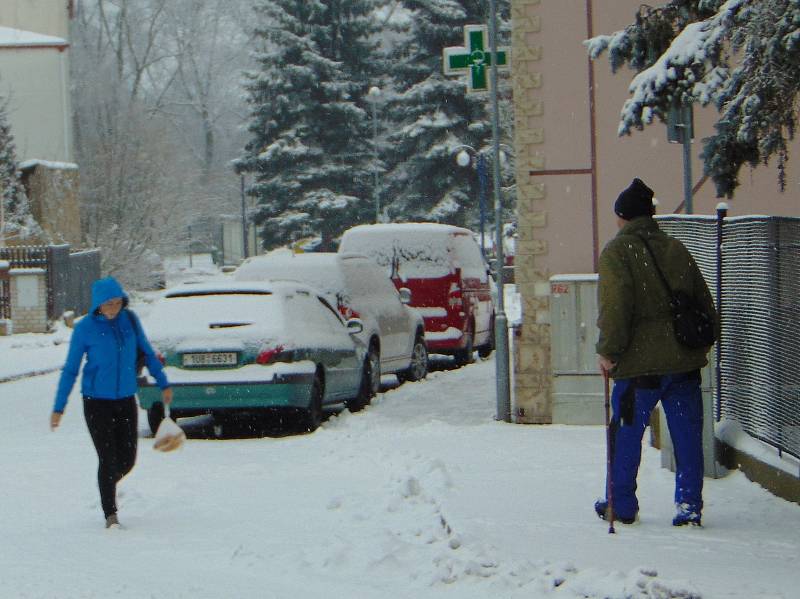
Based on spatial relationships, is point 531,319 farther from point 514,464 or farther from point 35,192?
point 35,192

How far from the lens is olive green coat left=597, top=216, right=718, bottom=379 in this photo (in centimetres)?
772

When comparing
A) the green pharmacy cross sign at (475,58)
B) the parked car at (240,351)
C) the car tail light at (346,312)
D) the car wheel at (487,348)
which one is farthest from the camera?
the car wheel at (487,348)

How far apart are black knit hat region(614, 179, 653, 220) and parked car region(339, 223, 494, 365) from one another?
39.8ft

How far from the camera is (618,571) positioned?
6578mm

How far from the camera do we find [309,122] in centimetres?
5459

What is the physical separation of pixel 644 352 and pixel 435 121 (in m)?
45.5

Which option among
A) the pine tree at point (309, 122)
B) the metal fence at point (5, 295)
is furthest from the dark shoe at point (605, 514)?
the pine tree at point (309, 122)

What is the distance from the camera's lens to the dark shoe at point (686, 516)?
7.91 m

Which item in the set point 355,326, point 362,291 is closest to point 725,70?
point 355,326

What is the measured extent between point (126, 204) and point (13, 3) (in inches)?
356

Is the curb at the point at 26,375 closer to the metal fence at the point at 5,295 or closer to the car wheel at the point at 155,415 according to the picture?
the metal fence at the point at 5,295

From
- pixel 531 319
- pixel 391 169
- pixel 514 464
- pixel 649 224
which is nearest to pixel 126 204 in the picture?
pixel 391 169

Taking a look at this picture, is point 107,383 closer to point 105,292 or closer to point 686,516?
point 105,292

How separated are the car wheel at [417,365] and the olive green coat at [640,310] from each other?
1102cm
